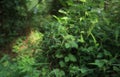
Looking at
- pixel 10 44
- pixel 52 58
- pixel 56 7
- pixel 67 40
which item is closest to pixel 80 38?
pixel 67 40

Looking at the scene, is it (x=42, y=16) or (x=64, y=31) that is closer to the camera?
(x=64, y=31)

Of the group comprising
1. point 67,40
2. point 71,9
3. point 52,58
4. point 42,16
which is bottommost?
point 42,16

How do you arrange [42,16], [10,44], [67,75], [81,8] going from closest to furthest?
1. [67,75]
2. [81,8]
3. [10,44]
4. [42,16]

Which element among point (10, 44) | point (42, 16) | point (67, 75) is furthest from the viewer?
point (42, 16)

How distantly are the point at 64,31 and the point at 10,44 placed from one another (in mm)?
3002

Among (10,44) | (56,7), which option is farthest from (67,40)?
(56,7)

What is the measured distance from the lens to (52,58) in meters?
2.38

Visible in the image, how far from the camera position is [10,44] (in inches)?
203

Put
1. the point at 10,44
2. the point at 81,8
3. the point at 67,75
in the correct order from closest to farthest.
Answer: the point at 67,75
the point at 81,8
the point at 10,44

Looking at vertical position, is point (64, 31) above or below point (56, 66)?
above

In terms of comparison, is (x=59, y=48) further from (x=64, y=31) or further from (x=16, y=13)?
(x=16, y=13)

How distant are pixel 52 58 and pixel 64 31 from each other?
286 millimetres

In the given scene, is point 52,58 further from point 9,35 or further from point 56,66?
point 9,35

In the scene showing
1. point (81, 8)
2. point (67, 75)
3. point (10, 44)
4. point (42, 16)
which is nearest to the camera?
point (67, 75)
